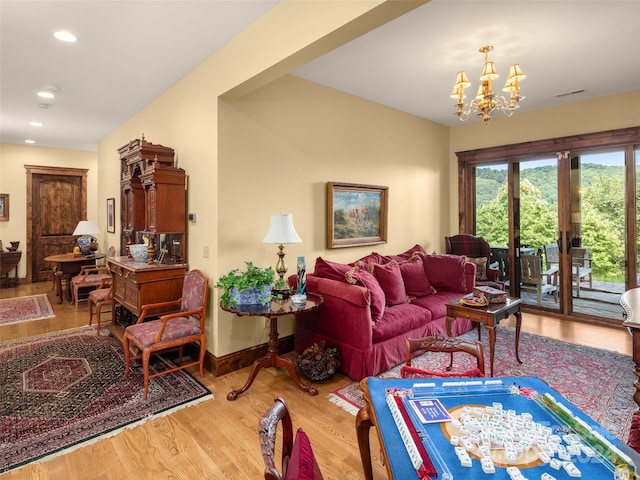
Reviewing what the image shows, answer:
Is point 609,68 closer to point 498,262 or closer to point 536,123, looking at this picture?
point 536,123

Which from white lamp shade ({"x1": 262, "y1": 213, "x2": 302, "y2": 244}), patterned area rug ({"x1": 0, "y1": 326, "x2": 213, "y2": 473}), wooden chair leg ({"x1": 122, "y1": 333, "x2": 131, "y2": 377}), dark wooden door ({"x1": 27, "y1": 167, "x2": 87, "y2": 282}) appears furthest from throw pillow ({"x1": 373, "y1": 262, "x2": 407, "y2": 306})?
dark wooden door ({"x1": 27, "y1": 167, "x2": 87, "y2": 282})

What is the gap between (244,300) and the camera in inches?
120

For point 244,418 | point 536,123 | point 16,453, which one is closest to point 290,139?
point 244,418

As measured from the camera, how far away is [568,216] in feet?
16.6

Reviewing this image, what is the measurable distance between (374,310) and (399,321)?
309 millimetres

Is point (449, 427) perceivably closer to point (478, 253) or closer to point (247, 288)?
point (247, 288)

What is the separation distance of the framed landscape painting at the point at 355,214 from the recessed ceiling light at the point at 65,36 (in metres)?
2.76

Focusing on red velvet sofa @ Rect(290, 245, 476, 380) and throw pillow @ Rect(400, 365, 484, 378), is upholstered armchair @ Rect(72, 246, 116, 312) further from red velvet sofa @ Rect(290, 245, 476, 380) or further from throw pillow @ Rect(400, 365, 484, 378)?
throw pillow @ Rect(400, 365, 484, 378)

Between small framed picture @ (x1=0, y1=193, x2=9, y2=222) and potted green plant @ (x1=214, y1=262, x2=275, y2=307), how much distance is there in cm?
709

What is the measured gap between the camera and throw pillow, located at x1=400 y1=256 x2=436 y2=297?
4430 mm

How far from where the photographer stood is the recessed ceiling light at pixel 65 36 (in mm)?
3076

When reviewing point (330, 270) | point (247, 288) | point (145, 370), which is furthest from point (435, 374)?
point (145, 370)

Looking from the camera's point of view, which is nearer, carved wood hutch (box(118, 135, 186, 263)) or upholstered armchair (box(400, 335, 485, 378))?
upholstered armchair (box(400, 335, 485, 378))

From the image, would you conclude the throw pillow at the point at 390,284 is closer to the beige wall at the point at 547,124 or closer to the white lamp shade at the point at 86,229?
the beige wall at the point at 547,124
